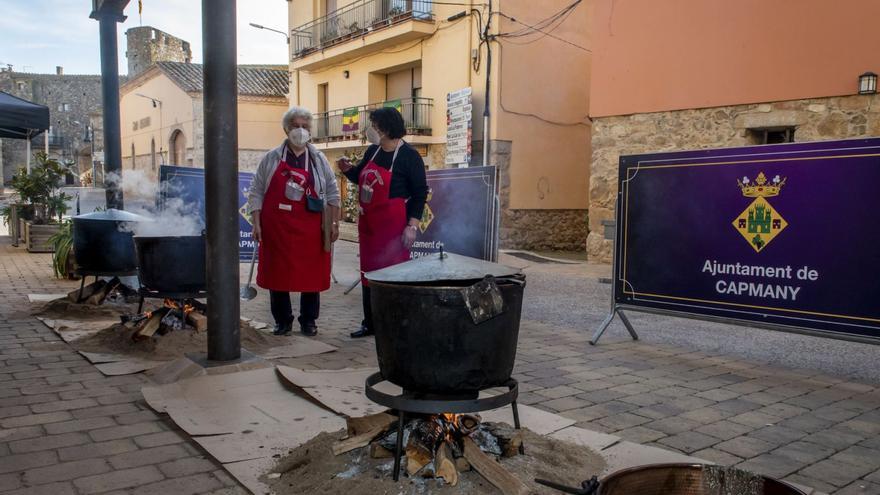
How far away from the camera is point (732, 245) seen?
4.75 m

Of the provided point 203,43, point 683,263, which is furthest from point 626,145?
point 203,43

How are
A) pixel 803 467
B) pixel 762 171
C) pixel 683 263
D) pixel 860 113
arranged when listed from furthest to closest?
pixel 860 113, pixel 683 263, pixel 762 171, pixel 803 467

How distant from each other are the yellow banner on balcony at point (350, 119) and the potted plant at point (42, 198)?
9.15 meters

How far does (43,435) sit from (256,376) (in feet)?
3.64

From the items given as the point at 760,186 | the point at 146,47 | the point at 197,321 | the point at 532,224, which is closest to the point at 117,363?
the point at 197,321

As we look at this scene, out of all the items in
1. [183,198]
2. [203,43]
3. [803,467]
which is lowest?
[803,467]

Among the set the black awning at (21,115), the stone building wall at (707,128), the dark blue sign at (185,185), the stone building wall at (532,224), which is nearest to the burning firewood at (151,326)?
the dark blue sign at (185,185)

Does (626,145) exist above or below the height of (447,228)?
above

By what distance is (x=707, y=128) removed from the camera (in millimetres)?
11266

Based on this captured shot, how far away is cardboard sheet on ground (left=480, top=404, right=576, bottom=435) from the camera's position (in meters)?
3.19

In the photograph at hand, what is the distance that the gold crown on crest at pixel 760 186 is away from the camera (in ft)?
14.8

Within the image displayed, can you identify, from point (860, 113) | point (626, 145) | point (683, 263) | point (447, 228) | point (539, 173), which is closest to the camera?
point (683, 263)

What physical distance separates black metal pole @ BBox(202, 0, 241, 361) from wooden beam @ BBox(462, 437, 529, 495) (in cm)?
207

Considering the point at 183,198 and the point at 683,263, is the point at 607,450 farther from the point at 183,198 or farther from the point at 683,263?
the point at 183,198
